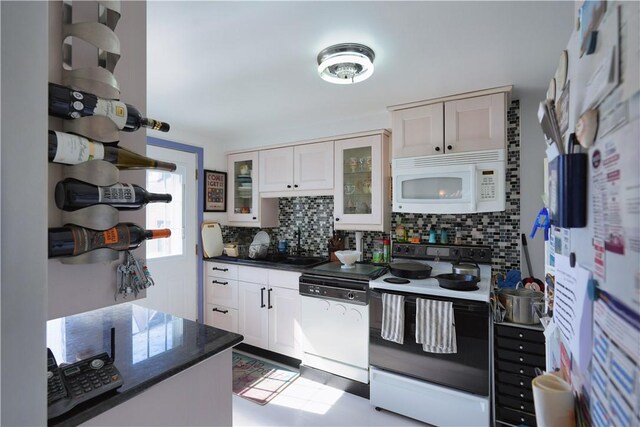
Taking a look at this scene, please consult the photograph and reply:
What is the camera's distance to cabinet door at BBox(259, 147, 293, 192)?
125 inches

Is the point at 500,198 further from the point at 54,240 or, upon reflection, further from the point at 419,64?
the point at 54,240

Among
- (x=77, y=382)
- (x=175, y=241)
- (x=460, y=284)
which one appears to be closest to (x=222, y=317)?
(x=175, y=241)

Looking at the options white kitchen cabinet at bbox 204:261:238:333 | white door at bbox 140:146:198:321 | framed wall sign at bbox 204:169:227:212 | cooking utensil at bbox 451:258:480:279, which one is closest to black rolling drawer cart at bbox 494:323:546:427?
cooking utensil at bbox 451:258:480:279

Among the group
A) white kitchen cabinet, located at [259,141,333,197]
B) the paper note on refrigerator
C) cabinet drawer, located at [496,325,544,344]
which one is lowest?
cabinet drawer, located at [496,325,544,344]

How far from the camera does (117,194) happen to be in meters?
0.76

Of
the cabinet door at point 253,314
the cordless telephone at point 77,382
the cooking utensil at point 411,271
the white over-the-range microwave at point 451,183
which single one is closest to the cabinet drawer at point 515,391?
the cooking utensil at point 411,271

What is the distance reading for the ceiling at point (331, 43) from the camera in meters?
1.37

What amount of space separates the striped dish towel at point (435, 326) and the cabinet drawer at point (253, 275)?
1467mm

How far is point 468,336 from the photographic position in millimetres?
1880

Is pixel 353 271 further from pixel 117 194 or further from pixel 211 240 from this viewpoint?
pixel 117 194

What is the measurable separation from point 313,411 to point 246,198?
229cm

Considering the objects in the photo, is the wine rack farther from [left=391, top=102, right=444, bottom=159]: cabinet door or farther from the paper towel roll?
[left=391, top=102, right=444, bottom=159]: cabinet door

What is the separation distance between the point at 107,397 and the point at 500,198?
2.33 meters

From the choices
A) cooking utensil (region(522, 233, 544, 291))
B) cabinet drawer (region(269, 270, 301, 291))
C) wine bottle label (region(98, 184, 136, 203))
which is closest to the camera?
wine bottle label (region(98, 184, 136, 203))
